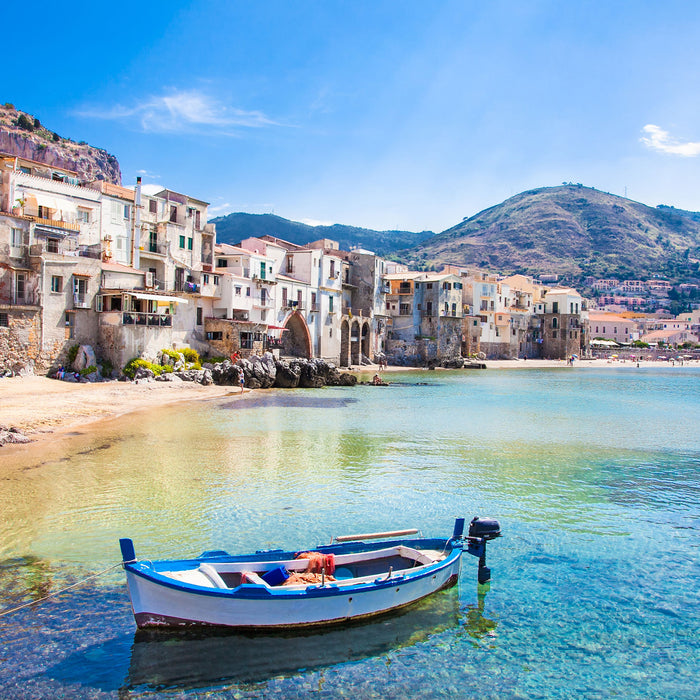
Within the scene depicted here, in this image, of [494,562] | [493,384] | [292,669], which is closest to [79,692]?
[292,669]

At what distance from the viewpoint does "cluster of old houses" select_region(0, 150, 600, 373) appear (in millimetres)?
38156

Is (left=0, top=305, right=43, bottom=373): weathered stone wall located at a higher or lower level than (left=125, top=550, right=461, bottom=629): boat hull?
higher

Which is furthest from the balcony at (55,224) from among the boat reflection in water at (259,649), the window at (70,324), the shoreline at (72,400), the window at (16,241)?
the boat reflection in water at (259,649)

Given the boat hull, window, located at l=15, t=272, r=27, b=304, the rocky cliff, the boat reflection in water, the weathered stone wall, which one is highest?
the rocky cliff

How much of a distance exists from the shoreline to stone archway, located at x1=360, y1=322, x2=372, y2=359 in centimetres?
3126

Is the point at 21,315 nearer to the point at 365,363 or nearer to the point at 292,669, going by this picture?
the point at 292,669

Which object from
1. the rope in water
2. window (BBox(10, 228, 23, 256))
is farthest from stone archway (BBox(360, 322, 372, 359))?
the rope in water

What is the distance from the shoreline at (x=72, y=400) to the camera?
2555 cm

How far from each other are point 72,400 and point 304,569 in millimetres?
25619

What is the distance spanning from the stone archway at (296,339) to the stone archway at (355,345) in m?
9.56

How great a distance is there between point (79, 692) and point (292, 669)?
288 centimetres

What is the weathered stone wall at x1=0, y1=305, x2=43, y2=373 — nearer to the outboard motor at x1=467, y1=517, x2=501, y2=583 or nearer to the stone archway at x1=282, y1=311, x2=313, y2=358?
the stone archway at x1=282, y1=311, x2=313, y2=358

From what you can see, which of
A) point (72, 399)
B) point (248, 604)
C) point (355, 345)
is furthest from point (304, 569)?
point (355, 345)

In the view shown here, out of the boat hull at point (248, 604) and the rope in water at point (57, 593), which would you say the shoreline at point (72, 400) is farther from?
the boat hull at point (248, 604)
